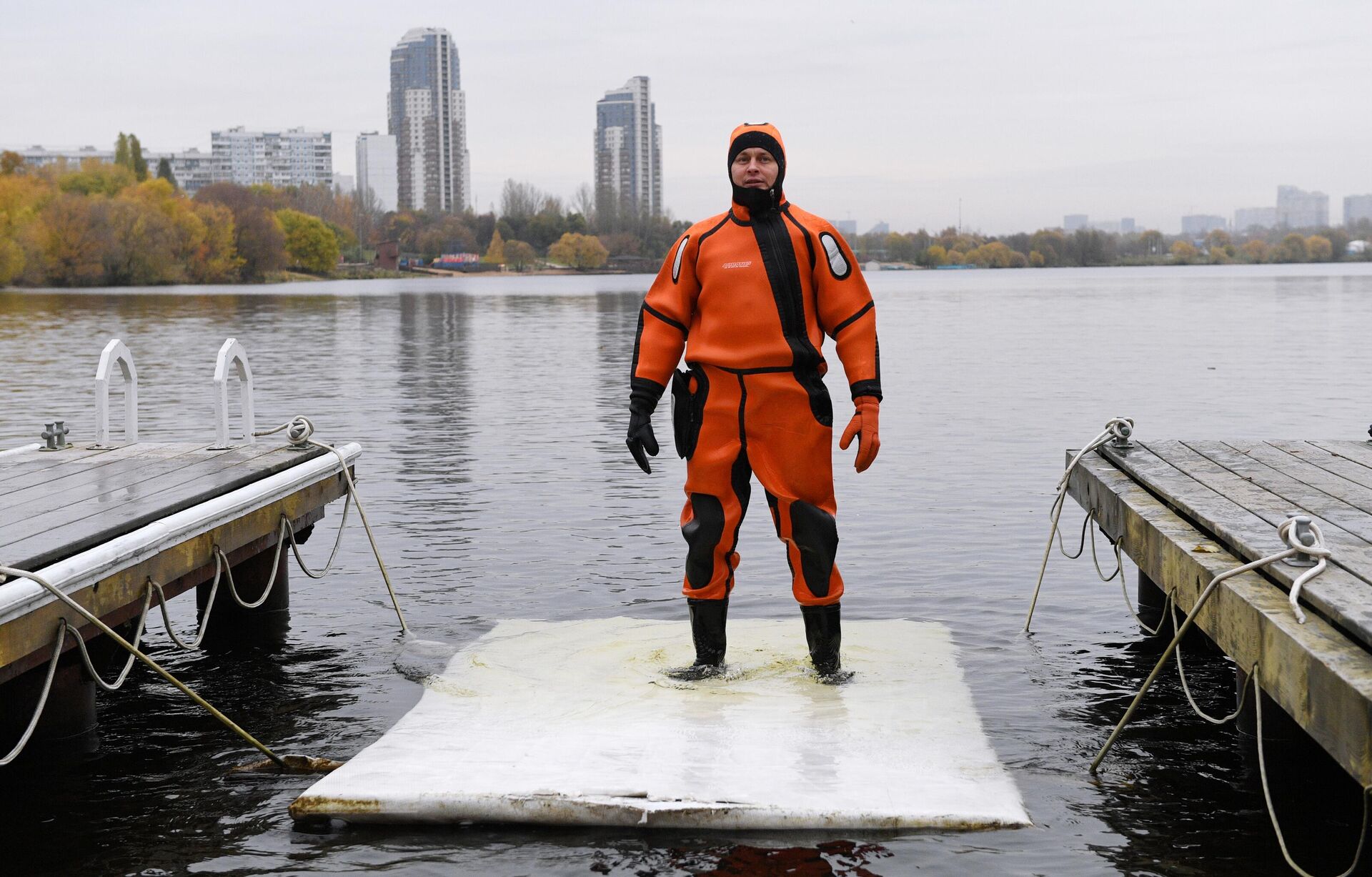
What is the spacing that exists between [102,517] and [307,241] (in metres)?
133

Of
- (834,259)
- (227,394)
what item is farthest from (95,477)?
(834,259)

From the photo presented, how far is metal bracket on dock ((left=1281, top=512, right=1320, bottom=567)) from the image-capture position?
4.66 m

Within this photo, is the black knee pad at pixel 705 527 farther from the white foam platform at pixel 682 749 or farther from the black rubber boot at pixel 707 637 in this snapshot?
the white foam platform at pixel 682 749

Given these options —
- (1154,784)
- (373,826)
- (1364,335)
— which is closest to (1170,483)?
(1154,784)

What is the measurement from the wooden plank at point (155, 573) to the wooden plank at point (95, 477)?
53 cm

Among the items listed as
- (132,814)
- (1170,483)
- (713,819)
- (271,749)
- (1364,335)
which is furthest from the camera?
(1364,335)

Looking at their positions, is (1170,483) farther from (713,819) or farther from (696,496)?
(713,819)

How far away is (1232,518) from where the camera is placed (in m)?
5.62

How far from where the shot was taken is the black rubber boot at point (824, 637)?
6.13 m

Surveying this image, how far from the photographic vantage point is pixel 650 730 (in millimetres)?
5324

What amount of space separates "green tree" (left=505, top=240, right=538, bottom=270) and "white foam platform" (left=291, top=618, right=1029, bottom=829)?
173 m

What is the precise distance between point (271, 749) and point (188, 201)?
122m

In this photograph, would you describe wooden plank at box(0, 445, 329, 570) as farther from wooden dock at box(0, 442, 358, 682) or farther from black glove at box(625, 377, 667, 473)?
black glove at box(625, 377, 667, 473)

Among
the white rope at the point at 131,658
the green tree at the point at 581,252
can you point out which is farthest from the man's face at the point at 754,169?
the green tree at the point at 581,252
